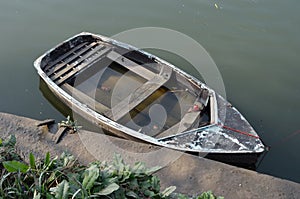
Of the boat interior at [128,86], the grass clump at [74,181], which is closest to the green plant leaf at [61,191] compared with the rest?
the grass clump at [74,181]

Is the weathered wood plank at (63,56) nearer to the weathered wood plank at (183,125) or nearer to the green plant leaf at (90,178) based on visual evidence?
the weathered wood plank at (183,125)

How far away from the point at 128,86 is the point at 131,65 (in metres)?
0.32

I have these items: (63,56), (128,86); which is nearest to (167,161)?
(128,86)

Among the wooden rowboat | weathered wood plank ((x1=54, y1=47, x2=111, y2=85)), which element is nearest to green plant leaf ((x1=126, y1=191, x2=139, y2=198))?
the wooden rowboat

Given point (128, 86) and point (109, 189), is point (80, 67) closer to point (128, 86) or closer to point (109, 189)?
point (128, 86)

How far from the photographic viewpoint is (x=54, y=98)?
4.56 metres

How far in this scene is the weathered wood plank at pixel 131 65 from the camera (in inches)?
183

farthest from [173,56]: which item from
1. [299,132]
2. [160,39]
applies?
[299,132]

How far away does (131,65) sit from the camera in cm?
478

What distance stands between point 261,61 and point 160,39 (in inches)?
60.6

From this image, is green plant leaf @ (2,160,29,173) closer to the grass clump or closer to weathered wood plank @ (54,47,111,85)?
the grass clump

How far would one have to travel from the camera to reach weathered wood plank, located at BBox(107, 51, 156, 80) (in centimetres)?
465

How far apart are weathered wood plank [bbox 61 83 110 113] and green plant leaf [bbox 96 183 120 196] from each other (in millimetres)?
2784

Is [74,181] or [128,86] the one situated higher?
[74,181]
